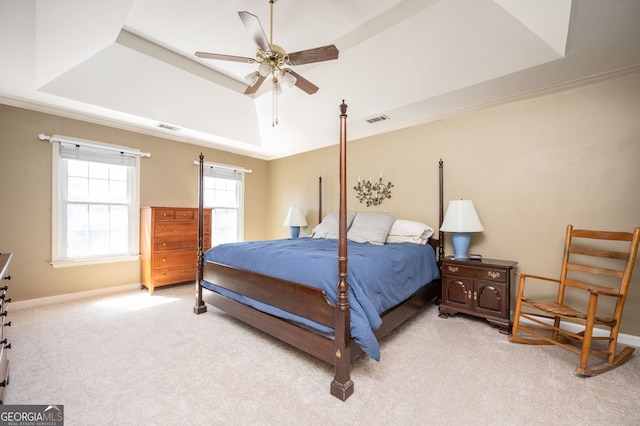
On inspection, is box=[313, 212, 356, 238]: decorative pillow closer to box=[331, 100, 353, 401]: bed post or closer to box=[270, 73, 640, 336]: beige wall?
box=[270, 73, 640, 336]: beige wall

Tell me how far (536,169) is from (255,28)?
9.88 ft

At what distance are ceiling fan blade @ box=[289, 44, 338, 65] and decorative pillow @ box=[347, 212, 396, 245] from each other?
199cm

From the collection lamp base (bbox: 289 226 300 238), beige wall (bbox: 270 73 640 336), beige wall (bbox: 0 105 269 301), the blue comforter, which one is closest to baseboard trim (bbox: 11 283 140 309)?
beige wall (bbox: 0 105 269 301)

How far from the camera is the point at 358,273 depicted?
197cm

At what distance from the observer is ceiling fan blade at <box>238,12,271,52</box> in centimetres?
178

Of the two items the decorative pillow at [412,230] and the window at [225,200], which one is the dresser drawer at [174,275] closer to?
the window at [225,200]

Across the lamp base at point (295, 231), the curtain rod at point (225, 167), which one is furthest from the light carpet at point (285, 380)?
the curtain rod at point (225, 167)

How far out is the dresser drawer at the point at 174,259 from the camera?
3.86 metres

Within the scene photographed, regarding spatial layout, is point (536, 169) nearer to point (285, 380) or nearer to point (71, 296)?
point (285, 380)

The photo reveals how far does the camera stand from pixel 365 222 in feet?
11.7

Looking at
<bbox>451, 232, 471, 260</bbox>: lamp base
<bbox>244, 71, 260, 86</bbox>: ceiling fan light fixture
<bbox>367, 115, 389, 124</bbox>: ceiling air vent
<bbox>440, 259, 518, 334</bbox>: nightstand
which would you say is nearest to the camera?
<bbox>244, 71, 260, 86</bbox>: ceiling fan light fixture

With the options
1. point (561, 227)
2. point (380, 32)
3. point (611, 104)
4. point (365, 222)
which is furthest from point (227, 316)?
point (611, 104)

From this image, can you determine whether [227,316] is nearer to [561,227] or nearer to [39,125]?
[39,125]

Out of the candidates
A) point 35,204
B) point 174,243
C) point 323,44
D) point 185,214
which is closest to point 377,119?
point 323,44
